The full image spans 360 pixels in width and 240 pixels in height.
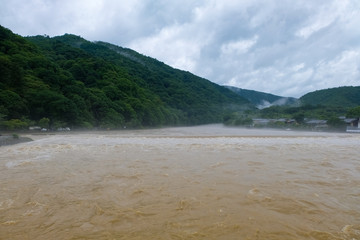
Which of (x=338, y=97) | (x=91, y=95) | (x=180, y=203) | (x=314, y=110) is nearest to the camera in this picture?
(x=180, y=203)

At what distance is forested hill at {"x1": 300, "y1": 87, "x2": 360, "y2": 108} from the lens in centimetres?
7737

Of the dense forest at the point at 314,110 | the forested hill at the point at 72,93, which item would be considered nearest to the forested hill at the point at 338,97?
the dense forest at the point at 314,110

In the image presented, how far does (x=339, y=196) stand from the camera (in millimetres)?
4621

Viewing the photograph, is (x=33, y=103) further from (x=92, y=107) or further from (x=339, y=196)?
(x=339, y=196)

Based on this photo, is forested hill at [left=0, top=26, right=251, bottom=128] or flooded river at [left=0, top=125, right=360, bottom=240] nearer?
flooded river at [left=0, top=125, right=360, bottom=240]

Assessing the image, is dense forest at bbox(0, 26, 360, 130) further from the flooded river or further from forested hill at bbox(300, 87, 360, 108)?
the flooded river

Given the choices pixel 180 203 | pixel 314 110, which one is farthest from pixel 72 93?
pixel 314 110

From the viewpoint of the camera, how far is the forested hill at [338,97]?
77369mm

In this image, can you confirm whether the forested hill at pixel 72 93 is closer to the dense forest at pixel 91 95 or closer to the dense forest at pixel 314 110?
the dense forest at pixel 91 95

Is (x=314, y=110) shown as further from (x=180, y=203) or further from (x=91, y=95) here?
(x=180, y=203)

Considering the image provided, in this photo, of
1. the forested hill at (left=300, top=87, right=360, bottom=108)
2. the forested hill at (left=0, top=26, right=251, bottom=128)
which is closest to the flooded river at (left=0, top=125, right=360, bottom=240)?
the forested hill at (left=0, top=26, right=251, bottom=128)

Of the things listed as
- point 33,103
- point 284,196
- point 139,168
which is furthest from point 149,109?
point 284,196

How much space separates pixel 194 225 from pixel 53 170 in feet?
18.5

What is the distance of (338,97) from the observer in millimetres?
82312
